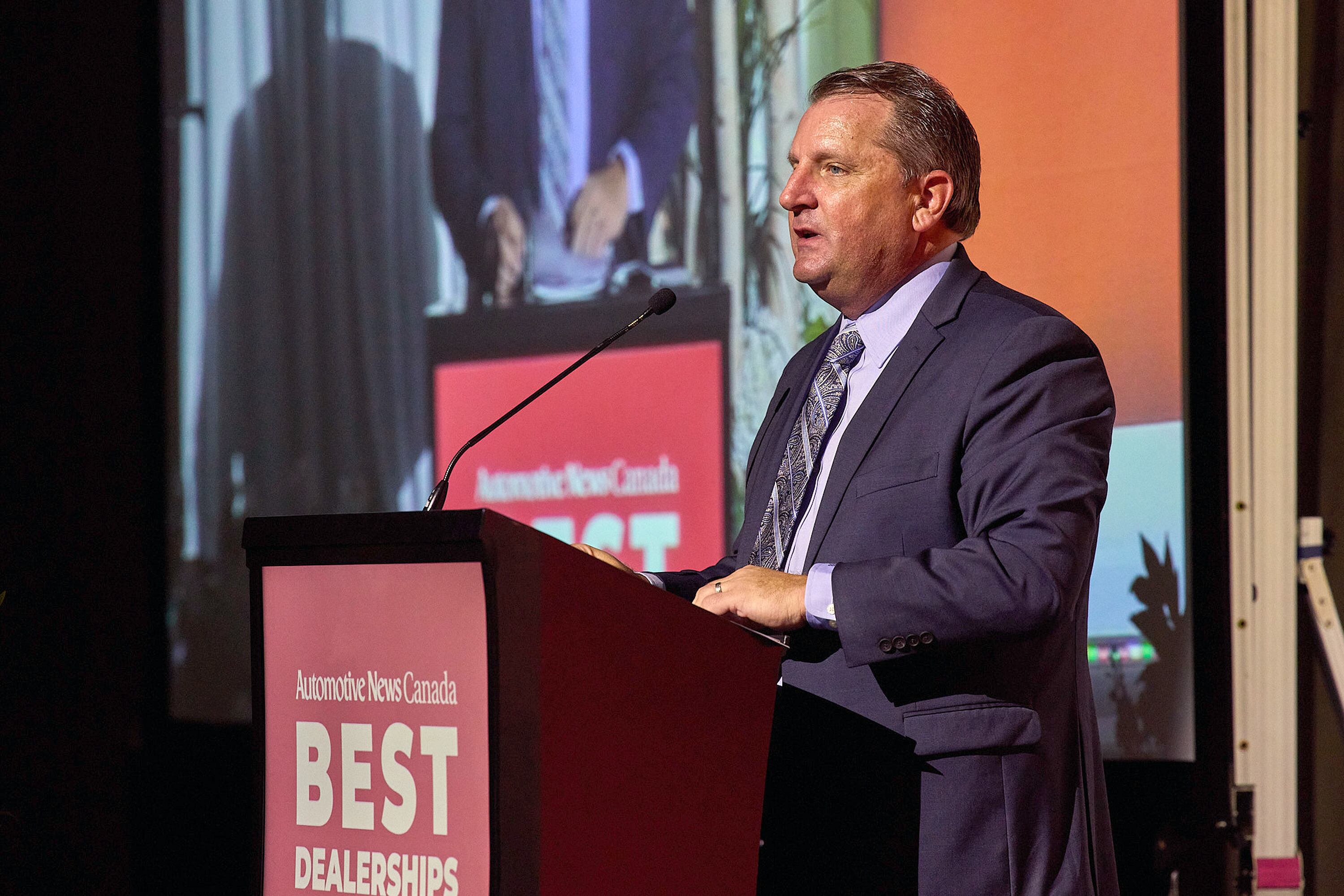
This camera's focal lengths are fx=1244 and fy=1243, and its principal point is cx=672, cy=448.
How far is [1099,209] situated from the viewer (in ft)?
8.82

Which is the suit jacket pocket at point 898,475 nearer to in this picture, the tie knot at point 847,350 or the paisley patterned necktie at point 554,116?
the tie knot at point 847,350

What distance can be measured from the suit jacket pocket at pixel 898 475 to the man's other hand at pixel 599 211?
187 cm

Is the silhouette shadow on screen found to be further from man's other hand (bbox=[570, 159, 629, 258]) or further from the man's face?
man's other hand (bbox=[570, 159, 629, 258])

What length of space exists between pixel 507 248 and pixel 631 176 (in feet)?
1.39

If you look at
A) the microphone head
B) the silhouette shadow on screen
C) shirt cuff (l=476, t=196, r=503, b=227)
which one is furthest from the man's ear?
shirt cuff (l=476, t=196, r=503, b=227)

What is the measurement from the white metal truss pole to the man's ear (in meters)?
1.01

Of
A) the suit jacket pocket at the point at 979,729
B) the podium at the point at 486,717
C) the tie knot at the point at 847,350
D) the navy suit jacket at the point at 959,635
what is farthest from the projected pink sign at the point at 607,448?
the podium at the point at 486,717

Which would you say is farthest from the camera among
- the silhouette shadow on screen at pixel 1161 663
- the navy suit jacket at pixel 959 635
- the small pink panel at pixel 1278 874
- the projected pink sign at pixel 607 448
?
the projected pink sign at pixel 607 448

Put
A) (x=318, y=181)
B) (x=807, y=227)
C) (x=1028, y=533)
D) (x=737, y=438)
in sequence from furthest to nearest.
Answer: (x=318, y=181)
(x=737, y=438)
(x=807, y=227)
(x=1028, y=533)

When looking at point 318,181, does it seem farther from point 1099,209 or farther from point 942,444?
point 942,444

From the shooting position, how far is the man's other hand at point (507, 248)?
3.41m

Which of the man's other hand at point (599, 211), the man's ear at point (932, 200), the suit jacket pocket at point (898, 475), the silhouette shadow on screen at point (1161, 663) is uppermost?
the man's other hand at point (599, 211)

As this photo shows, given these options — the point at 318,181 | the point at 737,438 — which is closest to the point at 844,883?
the point at 737,438

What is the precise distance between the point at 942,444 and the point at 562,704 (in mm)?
586
